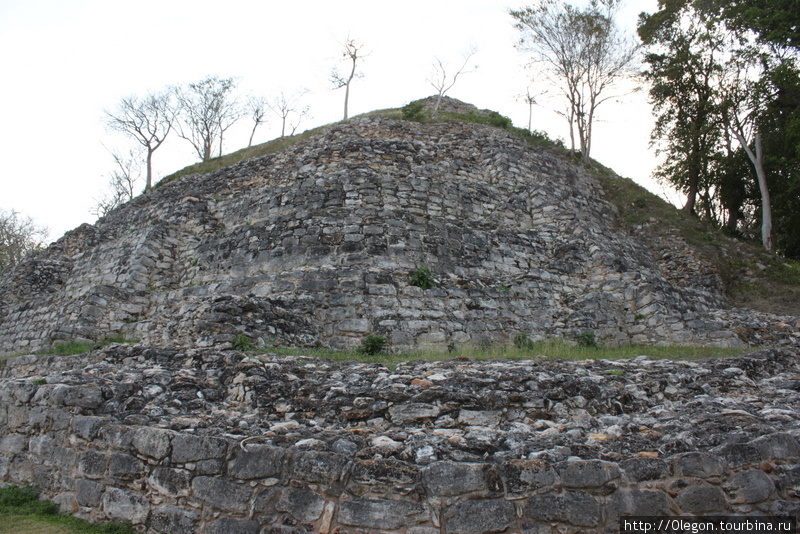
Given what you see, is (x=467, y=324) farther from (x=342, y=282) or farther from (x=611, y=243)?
(x=611, y=243)

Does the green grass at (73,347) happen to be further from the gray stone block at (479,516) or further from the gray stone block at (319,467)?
the gray stone block at (479,516)

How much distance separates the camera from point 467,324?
10.2 meters

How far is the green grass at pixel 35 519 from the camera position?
487cm

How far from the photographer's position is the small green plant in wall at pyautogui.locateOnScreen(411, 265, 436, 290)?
1055 cm

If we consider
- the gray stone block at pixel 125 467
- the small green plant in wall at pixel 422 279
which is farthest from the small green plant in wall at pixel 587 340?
the gray stone block at pixel 125 467

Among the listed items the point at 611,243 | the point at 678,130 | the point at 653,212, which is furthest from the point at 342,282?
the point at 678,130

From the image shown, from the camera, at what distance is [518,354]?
862 centimetres

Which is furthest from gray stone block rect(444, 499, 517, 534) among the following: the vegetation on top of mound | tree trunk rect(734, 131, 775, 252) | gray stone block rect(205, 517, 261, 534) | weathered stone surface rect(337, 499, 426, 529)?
tree trunk rect(734, 131, 775, 252)

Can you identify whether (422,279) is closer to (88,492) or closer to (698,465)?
(698,465)

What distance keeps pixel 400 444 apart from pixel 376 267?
620 centimetres

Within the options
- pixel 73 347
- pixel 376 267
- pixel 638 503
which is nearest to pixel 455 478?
pixel 638 503

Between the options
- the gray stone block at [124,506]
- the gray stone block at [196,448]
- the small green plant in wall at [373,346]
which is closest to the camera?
the gray stone block at [196,448]

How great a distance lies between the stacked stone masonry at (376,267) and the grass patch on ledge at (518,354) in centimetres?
47

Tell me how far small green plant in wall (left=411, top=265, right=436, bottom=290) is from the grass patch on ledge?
1.59 metres
